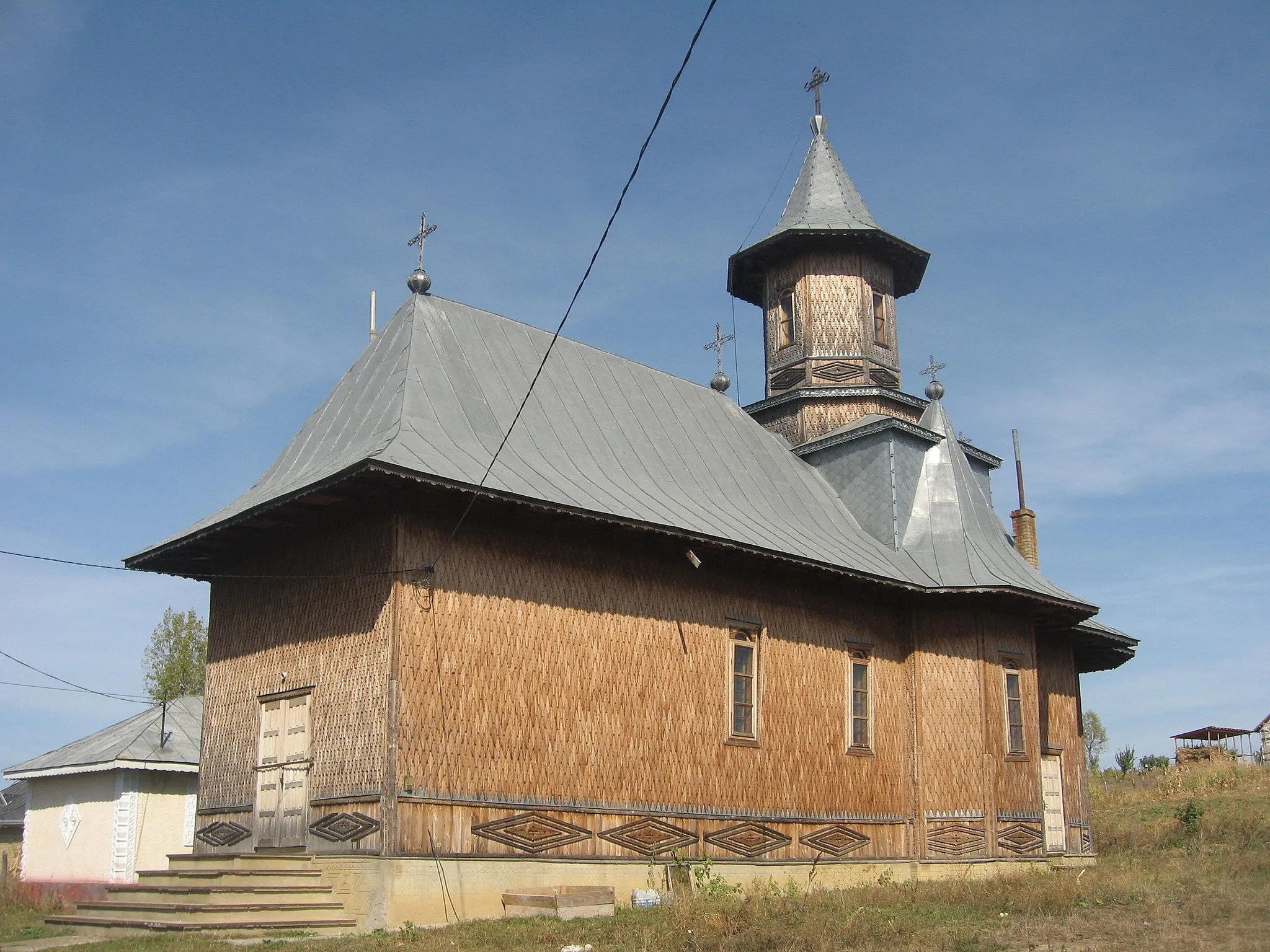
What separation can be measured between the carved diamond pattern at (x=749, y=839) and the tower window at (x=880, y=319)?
11.1m

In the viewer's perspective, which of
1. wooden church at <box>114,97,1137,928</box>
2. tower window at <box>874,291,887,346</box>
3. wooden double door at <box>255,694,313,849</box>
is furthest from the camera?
tower window at <box>874,291,887,346</box>

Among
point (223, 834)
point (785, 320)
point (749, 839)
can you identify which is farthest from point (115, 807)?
point (785, 320)

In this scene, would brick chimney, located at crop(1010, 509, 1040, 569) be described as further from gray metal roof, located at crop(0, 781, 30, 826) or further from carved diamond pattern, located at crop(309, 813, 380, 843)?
gray metal roof, located at crop(0, 781, 30, 826)

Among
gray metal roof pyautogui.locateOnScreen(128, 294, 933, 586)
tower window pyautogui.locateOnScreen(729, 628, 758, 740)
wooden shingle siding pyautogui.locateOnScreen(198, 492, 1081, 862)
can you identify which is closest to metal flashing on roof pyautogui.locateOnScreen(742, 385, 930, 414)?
gray metal roof pyautogui.locateOnScreen(128, 294, 933, 586)

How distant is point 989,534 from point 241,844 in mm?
12983

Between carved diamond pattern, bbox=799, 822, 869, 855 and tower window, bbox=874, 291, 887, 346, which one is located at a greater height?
tower window, bbox=874, 291, 887, 346

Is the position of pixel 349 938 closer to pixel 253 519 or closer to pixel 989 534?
pixel 253 519

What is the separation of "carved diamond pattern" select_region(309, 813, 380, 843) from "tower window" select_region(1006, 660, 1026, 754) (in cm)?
1084

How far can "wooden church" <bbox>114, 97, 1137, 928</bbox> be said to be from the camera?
1491 centimetres

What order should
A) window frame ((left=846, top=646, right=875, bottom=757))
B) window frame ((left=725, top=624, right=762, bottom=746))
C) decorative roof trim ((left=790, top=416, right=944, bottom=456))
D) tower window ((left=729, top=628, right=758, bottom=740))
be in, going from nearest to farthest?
window frame ((left=725, top=624, right=762, bottom=746)) → tower window ((left=729, top=628, right=758, bottom=740)) → window frame ((left=846, top=646, right=875, bottom=757)) → decorative roof trim ((left=790, top=416, right=944, bottom=456))

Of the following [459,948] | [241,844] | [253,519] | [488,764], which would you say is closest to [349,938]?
[459,948]

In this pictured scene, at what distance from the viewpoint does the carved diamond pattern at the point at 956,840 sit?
19.9m

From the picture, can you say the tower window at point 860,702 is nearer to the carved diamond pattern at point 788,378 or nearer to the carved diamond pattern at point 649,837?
the carved diamond pattern at point 649,837

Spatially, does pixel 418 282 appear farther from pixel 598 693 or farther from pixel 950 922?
pixel 950 922
